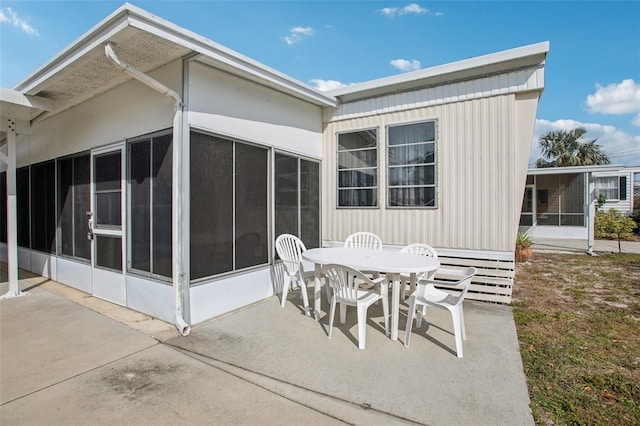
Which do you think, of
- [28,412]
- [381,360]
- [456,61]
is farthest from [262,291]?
[456,61]

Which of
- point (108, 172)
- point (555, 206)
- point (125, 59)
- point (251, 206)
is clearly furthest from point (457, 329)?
point (555, 206)

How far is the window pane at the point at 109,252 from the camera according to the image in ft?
13.7

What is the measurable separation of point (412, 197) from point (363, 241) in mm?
1076

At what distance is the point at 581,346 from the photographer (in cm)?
308

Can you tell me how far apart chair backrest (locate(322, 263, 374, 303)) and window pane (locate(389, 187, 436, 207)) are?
7.94 ft

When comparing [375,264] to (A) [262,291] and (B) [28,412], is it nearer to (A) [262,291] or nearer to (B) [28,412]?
(A) [262,291]

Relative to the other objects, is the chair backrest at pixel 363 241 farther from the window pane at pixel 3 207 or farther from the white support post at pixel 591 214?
the window pane at pixel 3 207

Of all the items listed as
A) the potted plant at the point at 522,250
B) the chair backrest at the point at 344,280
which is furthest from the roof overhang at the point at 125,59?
the potted plant at the point at 522,250

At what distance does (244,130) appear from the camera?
415 cm

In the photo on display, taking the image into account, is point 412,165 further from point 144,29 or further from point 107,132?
point 107,132

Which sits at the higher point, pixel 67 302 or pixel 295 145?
pixel 295 145

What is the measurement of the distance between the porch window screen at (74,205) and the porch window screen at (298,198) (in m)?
2.85

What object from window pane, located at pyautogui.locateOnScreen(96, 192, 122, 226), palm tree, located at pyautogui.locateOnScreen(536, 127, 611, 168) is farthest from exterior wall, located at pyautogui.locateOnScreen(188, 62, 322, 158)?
palm tree, located at pyautogui.locateOnScreen(536, 127, 611, 168)

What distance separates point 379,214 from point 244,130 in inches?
102
